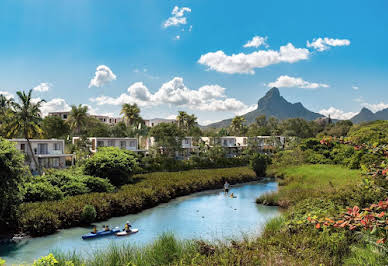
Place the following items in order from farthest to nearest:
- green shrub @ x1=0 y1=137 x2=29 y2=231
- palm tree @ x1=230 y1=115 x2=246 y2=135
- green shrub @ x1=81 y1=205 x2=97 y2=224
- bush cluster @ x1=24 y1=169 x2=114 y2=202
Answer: palm tree @ x1=230 y1=115 x2=246 y2=135, bush cluster @ x1=24 y1=169 x2=114 y2=202, green shrub @ x1=81 y1=205 x2=97 y2=224, green shrub @ x1=0 y1=137 x2=29 y2=231

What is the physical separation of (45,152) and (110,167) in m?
17.5

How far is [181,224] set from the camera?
21625 millimetres

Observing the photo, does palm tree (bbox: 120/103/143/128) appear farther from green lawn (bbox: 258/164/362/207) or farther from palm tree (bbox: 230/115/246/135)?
green lawn (bbox: 258/164/362/207)

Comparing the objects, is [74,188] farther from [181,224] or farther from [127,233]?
[181,224]

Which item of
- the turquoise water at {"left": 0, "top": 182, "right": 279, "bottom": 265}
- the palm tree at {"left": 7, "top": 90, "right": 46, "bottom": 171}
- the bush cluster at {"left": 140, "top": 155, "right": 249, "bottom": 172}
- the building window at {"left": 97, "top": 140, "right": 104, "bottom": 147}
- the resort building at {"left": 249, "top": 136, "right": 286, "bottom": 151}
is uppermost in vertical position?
the palm tree at {"left": 7, "top": 90, "right": 46, "bottom": 171}

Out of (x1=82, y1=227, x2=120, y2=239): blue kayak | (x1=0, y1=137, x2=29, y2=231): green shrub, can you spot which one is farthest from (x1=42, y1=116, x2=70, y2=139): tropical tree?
(x1=82, y1=227, x2=120, y2=239): blue kayak

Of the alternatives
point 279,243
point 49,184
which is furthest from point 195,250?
point 49,184

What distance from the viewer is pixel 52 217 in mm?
19031

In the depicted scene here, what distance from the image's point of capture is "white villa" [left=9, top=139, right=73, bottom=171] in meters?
40.9

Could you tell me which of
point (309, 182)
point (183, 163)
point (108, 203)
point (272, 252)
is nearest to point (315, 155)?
point (309, 182)

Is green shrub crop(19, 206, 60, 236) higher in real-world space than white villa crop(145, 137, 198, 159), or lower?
lower

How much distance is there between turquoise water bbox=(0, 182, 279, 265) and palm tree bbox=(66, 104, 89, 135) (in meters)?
40.0

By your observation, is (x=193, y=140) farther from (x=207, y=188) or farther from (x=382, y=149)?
(x=382, y=149)

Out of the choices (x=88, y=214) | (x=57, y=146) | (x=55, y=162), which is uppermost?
(x=57, y=146)
